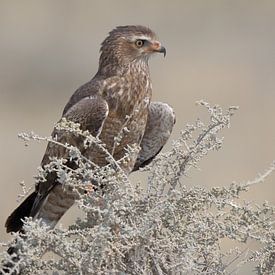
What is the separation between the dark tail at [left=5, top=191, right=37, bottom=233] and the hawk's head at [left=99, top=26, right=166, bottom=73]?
2.54 ft

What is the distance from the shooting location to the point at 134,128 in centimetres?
614

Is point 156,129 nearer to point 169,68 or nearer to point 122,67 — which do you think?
point 122,67

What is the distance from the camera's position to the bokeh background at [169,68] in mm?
10836

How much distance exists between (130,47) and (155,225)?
217 centimetres

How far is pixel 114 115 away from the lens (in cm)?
616

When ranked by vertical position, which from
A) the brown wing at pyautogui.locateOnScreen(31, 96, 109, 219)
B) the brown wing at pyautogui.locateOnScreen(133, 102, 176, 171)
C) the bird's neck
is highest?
the bird's neck

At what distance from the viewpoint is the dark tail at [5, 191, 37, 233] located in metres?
5.87

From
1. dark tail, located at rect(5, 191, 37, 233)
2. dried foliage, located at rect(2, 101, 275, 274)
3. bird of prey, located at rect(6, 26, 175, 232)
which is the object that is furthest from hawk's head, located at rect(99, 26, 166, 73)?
dried foliage, located at rect(2, 101, 275, 274)

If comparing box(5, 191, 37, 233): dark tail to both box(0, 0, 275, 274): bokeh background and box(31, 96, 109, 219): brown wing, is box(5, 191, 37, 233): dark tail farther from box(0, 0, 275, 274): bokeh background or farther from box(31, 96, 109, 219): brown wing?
box(0, 0, 275, 274): bokeh background

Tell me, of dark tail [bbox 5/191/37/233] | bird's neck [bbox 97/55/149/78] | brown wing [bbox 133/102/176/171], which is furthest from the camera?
brown wing [bbox 133/102/176/171]

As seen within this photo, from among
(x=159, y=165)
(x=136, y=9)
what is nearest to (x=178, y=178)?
(x=159, y=165)

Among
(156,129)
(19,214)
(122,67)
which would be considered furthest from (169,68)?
(19,214)

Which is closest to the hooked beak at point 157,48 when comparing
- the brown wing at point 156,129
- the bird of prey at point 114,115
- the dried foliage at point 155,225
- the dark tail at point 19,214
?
the bird of prey at point 114,115

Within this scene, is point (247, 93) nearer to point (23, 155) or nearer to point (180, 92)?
point (180, 92)
